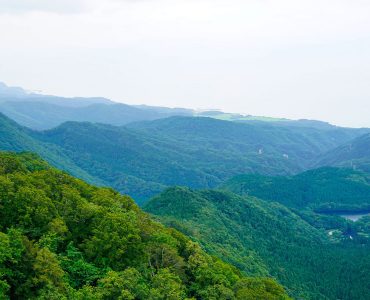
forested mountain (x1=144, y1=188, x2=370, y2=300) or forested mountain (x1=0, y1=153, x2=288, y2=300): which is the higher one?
forested mountain (x1=0, y1=153, x2=288, y2=300)

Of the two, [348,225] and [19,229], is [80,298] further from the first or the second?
[348,225]

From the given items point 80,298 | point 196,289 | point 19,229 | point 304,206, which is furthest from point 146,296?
point 304,206

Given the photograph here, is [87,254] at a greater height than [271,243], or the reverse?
[87,254]

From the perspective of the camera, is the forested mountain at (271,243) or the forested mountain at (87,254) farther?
the forested mountain at (271,243)

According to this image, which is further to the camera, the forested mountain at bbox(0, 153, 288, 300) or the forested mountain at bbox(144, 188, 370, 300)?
the forested mountain at bbox(144, 188, 370, 300)

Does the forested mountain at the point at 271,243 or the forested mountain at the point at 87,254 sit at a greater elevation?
the forested mountain at the point at 87,254
